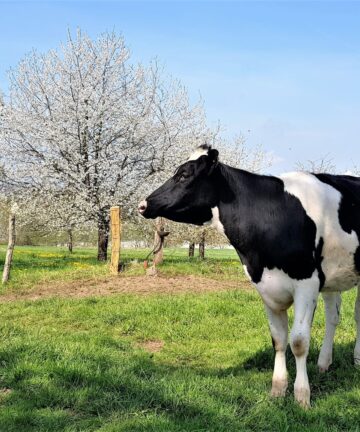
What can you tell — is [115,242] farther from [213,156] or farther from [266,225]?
[266,225]

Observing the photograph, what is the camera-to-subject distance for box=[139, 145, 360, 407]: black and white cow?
4.90m

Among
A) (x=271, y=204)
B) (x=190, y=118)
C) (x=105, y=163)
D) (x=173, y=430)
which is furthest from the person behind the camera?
(x=190, y=118)

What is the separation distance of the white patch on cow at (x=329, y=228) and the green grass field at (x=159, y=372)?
1196 mm

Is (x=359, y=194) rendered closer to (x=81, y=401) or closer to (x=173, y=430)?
(x=173, y=430)

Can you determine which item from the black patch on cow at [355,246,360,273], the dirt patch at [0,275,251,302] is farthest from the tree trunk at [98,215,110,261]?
the black patch on cow at [355,246,360,273]

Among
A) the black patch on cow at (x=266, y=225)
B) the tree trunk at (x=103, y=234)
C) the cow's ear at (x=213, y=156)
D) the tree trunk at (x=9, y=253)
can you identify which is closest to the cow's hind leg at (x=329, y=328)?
the black patch on cow at (x=266, y=225)

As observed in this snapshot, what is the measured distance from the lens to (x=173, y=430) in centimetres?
405

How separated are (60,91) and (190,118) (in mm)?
6281

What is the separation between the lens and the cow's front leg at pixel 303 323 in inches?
189

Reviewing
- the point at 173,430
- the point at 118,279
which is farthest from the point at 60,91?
the point at 173,430

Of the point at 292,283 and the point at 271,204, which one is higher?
the point at 271,204

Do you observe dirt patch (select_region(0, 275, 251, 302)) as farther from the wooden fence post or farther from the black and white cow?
the black and white cow

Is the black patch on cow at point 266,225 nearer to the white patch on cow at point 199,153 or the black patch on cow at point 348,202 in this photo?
the white patch on cow at point 199,153

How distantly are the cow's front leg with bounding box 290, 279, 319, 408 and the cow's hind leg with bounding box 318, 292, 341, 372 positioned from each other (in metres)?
1.19
